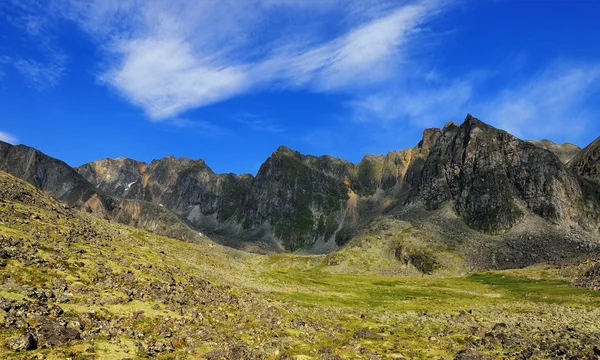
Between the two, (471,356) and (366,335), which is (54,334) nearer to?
(366,335)

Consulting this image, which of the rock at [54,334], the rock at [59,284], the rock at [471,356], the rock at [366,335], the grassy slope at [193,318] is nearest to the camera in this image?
the rock at [54,334]

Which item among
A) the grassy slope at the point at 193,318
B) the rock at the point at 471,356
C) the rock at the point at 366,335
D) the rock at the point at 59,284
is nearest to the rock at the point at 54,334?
the grassy slope at the point at 193,318

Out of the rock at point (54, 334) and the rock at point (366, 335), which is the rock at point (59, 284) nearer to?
the rock at point (54, 334)

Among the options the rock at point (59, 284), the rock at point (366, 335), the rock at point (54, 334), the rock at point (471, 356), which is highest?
the rock at point (59, 284)

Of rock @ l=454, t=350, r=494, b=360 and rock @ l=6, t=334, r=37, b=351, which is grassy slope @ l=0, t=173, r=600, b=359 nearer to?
rock @ l=6, t=334, r=37, b=351

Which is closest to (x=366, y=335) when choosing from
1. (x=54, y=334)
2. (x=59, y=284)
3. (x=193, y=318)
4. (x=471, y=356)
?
(x=471, y=356)

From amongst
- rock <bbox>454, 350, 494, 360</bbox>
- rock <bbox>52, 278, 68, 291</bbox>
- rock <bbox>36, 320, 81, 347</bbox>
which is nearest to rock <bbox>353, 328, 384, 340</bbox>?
rock <bbox>454, 350, 494, 360</bbox>

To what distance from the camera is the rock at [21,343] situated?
22.1 metres

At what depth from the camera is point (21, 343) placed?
22406 mm

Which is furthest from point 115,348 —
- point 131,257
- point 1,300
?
point 131,257

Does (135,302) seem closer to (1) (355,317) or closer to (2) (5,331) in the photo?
(2) (5,331)

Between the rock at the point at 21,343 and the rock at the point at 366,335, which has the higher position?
the rock at the point at 21,343

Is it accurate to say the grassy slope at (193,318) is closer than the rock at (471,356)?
Yes

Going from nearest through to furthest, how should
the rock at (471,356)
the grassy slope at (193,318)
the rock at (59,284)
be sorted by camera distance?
the grassy slope at (193,318)
the rock at (471,356)
the rock at (59,284)
